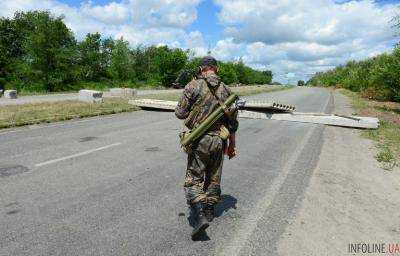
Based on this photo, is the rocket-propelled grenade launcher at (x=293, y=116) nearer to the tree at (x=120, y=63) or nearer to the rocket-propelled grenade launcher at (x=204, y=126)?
the rocket-propelled grenade launcher at (x=204, y=126)

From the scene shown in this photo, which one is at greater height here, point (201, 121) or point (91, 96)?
point (201, 121)

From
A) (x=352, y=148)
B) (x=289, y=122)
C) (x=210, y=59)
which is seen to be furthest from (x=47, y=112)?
(x=210, y=59)

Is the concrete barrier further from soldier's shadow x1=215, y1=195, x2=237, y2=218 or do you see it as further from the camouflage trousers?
the camouflage trousers

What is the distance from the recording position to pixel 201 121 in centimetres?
474

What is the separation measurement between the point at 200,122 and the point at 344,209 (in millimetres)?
2722

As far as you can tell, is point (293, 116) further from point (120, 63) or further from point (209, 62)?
point (120, 63)

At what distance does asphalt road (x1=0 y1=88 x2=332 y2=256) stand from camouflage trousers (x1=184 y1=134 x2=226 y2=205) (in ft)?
1.47

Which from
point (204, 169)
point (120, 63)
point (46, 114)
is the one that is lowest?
point (46, 114)

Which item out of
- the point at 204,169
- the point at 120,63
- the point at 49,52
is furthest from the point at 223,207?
the point at 120,63

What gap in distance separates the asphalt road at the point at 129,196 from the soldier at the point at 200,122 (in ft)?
1.60

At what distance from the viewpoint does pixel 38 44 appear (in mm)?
48375

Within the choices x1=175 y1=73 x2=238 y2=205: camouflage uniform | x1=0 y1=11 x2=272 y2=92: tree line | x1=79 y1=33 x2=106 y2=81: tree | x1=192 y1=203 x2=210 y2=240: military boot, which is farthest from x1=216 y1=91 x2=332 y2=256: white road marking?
x1=79 y1=33 x2=106 y2=81: tree

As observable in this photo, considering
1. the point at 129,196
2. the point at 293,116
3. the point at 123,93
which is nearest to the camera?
the point at 129,196

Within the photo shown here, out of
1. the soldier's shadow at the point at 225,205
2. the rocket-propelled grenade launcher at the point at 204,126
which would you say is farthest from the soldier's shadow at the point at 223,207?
the rocket-propelled grenade launcher at the point at 204,126
